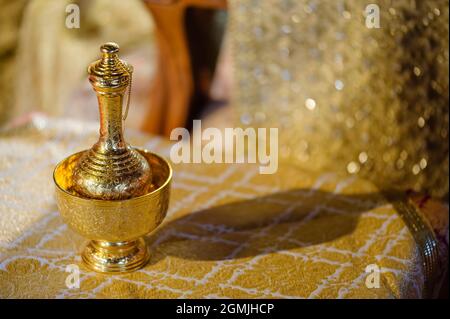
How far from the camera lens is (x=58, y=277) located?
813 millimetres

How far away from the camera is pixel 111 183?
76cm

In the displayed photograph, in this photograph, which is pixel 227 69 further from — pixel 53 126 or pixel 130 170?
pixel 130 170

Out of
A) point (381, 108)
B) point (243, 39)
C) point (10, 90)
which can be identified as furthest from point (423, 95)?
point (10, 90)

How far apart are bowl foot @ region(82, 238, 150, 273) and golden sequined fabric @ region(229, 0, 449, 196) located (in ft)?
1.60

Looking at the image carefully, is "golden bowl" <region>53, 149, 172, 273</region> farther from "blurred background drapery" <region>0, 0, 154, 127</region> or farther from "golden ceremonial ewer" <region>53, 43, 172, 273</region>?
"blurred background drapery" <region>0, 0, 154, 127</region>

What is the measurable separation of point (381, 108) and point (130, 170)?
567 mm

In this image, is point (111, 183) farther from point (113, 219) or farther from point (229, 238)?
point (229, 238)

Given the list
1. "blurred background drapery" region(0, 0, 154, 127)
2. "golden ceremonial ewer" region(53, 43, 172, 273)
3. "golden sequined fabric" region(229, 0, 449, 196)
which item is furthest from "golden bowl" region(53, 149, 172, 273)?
"blurred background drapery" region(0, 0, 154, 127)

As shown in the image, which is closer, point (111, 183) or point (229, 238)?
point (111, 183)

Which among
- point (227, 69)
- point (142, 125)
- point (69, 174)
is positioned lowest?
point (142, 125)

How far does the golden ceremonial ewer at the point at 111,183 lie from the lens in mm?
744

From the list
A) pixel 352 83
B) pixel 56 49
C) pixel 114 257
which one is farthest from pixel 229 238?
pixel 56 49

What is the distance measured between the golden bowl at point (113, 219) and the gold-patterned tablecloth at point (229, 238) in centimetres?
2

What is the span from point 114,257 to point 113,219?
0.08m
